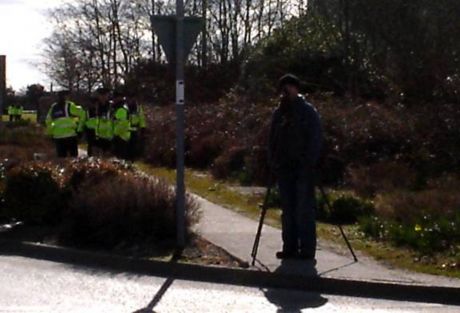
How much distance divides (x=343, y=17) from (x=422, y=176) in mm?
12872

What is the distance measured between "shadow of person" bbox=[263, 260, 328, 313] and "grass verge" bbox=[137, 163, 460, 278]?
1.09 m

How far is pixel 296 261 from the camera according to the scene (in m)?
13.1

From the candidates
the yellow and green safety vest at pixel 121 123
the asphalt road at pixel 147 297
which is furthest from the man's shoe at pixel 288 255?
the yellow and green safety vest at pixel 121 123

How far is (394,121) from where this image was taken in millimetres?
22219

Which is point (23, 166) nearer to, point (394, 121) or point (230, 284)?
point (230, 284)

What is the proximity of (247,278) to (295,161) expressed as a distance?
1443mm

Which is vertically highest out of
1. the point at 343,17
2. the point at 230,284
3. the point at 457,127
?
the point at 343,17

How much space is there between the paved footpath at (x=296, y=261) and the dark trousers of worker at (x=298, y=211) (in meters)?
0.23

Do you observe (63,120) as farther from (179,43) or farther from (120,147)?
(179,43)

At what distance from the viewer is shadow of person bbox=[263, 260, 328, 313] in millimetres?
11102

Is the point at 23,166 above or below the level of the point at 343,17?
A: below

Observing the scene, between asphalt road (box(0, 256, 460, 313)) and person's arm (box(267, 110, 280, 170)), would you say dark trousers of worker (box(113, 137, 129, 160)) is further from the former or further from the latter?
person's arm (box(267, 110, 280, 170))

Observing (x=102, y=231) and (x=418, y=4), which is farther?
(x=418, y=4)

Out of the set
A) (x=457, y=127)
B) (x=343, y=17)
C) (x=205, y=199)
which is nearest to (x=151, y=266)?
(x=205, y=199)
